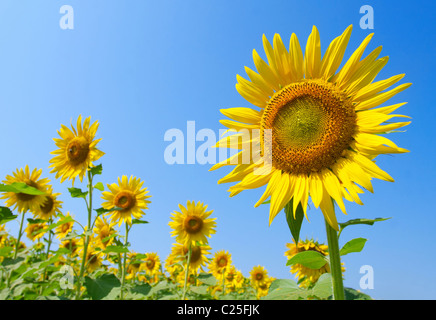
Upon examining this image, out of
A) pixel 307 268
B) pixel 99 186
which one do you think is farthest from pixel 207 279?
pixel 99 186

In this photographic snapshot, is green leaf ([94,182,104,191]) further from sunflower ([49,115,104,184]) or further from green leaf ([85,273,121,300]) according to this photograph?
green leaf ([85,273,121,300])

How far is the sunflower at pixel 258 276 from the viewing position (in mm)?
11539

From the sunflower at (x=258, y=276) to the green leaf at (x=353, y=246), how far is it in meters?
9.75

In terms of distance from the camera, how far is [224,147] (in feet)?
8.91

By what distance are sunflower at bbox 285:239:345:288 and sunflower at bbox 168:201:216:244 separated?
7.00ft

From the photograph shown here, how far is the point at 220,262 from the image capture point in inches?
433

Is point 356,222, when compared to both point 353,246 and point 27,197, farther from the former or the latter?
point 27,197

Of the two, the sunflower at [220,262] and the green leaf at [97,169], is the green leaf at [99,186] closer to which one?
the green leaf at [97,169]

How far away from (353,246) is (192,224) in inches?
226

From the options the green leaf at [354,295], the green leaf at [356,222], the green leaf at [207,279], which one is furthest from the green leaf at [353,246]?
the green leaf at [207,279]

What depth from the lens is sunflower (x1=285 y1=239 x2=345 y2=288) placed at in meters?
5.53

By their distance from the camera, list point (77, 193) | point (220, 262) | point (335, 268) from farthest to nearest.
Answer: point (220, 262) → point (77, 193) → point (335, 268)

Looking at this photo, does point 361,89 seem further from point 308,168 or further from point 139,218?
point 139,218
